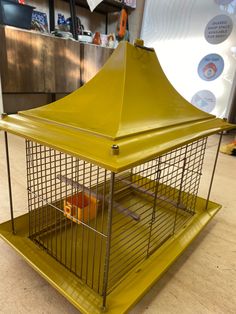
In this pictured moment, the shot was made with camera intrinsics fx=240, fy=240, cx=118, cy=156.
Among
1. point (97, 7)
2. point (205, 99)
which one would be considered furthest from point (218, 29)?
point (97, 7)

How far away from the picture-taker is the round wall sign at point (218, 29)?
2344 mm

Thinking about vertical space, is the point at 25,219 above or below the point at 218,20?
below

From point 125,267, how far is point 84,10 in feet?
9.67

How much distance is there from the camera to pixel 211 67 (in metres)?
2.53

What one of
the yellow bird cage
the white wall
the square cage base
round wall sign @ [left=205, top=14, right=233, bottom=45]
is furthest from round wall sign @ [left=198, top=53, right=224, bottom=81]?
the square cage base

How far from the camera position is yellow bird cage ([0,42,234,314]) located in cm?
51

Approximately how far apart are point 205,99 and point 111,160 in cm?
251

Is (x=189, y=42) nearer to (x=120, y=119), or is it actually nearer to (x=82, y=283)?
(x=120, y=119)

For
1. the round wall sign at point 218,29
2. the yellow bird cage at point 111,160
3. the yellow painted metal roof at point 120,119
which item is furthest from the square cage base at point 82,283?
the round wall sign at point 218,29

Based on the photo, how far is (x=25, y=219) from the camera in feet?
2.73

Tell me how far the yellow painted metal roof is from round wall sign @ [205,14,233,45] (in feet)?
6.65

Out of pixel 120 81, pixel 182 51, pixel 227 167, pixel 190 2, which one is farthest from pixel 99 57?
pixel 120 81

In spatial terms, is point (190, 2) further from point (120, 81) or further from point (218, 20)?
point (120, 81)

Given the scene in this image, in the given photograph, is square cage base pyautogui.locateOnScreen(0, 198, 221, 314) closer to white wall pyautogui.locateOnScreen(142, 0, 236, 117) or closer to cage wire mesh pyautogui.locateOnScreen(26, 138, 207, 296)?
cage wire mesh pyautogui.locateOnScreen(26, 138, 207, 296)
